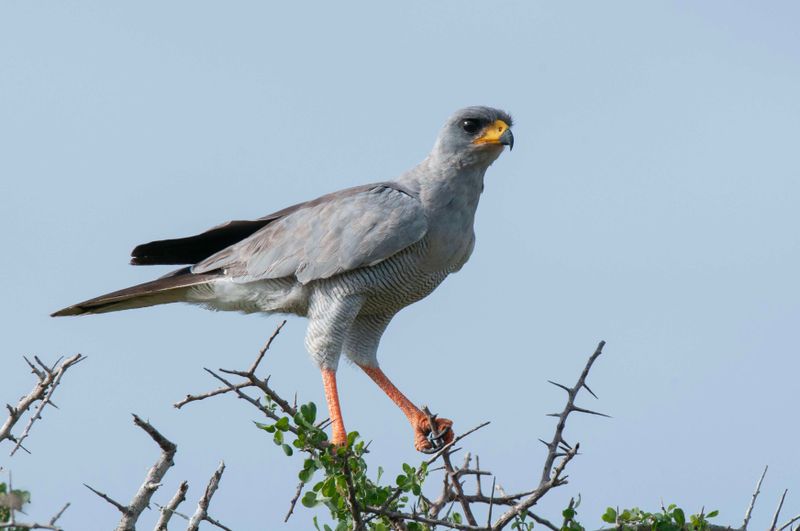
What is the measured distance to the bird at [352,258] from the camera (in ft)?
22.7

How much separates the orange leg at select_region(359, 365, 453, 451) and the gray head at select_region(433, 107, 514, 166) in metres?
1.44

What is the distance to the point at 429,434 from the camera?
7160 millimetres

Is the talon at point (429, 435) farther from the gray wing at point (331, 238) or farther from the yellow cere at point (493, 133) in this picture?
the yellow cere at point (493, 133)

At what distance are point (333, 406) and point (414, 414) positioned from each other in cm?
65

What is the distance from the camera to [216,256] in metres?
7.52

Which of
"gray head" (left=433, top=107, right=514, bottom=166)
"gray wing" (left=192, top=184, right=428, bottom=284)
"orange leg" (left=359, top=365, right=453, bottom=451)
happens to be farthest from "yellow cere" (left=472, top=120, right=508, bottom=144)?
"orange leg" (left=359, top=365, right=453, bottom=451)

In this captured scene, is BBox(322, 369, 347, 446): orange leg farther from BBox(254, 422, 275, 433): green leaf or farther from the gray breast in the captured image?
BBox(254, 422, 275, 433): green leaf

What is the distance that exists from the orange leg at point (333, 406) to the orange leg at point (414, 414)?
1.70 feet

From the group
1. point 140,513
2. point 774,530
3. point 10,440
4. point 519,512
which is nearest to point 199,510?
point 140,513

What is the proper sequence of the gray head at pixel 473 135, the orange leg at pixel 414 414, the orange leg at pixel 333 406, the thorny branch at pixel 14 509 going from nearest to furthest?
the thorny branch at pixel 14 509
the orange leg at pixel 333 406
the orange leg at pixel 414 414
the gray head at pixel 473 135

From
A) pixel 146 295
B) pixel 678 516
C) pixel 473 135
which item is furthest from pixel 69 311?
pixel 678 516

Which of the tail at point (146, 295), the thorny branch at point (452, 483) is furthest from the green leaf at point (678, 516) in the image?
the tail at point (146, 295)

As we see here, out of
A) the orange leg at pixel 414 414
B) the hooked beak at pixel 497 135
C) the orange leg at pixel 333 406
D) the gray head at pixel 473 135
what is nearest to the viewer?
the orange leg at pixel 333 406

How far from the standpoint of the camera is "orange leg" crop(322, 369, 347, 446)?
6.70 m
